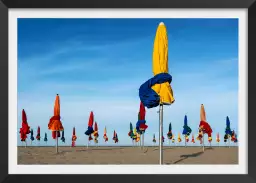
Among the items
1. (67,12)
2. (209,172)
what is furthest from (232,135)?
(67,12)

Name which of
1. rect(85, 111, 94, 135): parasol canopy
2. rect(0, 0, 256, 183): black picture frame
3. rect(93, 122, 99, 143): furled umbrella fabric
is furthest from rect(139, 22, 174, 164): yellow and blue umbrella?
rect(93, 122, 99, 143): furled umbrella fabric

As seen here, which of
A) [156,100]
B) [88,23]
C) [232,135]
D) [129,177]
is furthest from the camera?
[232,135]

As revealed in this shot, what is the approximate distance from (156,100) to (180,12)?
265 cm

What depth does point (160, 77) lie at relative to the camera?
9.71 m

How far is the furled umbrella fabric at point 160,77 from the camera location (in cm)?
969

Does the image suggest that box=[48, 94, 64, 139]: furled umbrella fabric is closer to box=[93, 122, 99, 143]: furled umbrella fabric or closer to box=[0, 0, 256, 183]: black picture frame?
box=[93, 122, 99, 143]: furled umbrella fabric

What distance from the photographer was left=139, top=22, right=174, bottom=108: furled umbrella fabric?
9.69 meters

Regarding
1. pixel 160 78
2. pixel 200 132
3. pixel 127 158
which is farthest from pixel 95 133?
pixel 160 78

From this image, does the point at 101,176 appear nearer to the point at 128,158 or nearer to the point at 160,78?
the point at 160,78

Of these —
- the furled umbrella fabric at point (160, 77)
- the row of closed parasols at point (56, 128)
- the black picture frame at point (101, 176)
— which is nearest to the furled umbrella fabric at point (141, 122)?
the row of closed parasols at point (56, 128)

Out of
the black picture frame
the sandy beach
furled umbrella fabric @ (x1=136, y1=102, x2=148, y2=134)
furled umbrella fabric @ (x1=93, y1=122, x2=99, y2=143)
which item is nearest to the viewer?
the black picture frame

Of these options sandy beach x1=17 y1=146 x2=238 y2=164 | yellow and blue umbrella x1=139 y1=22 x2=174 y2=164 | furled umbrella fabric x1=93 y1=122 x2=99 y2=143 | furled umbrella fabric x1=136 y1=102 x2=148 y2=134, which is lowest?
sandy beach x1=17 y1=146 x2=238 y2=164
